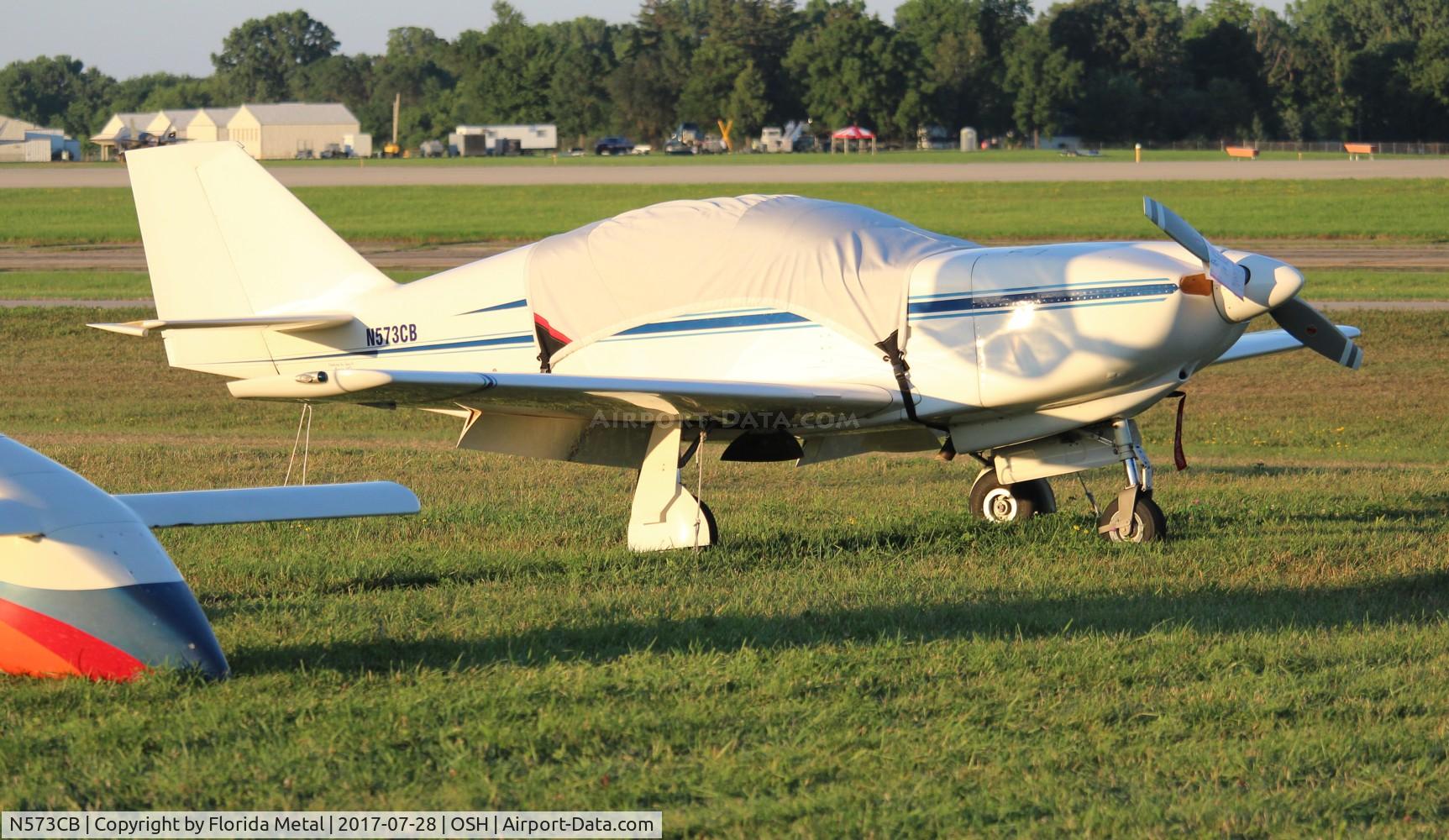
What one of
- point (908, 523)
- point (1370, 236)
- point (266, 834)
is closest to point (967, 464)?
point (908, 523)

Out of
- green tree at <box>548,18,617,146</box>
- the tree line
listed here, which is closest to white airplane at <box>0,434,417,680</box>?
the tree line

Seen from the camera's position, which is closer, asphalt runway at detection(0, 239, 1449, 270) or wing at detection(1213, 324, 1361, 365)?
wing at detection(1213, 324, 1361, 365)

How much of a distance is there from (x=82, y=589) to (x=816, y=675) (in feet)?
8.78

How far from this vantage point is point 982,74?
11181 cm

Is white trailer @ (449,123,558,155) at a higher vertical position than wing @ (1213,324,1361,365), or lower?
higher

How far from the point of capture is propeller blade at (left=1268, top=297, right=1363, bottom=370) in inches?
382

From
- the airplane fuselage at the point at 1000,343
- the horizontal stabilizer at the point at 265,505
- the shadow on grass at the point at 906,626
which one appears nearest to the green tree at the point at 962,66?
the airplane fuselage at the point at 1000,343

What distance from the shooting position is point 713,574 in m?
8.55

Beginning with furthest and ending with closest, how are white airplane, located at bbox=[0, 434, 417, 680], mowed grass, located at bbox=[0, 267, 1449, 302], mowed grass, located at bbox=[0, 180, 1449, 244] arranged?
mowed grass, located at bbox=[0, 180, 1449, 244]
mowed grass, located at bbox=[0, 267, 1449, 302]
white airplane, located at bbox=[0, 434, 417, 680]

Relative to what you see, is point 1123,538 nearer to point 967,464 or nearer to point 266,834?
point 967,464

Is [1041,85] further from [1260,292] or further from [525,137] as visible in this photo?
[1260,292]

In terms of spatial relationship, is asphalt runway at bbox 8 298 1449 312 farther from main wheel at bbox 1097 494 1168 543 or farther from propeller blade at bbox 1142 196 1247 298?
propeller blade at bbox 1142 196 1247 298

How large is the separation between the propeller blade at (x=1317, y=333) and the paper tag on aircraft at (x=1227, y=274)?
917 millimetres

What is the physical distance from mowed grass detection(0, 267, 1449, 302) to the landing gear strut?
57.0 ft
